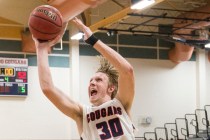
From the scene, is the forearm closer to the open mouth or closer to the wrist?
the wrist

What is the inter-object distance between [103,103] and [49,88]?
53 cm

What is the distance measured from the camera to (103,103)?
3.20 meters

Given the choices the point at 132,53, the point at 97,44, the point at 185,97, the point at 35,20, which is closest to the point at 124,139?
the point at 97,44

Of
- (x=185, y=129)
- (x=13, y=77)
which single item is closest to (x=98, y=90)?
(x=13, y=77)

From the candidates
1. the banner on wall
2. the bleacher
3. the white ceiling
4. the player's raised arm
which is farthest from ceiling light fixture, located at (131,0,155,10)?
the bleacher

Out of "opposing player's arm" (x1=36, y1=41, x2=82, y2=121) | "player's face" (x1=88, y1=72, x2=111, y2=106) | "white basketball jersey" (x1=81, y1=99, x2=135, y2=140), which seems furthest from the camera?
"player's face" (x1=88, y1=72, x2=111, y2=106)

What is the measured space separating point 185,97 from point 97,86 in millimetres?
11381

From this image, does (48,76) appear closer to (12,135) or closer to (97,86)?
(97,86)

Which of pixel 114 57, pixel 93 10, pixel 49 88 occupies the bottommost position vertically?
pixel 49 88

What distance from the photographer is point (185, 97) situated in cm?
1422

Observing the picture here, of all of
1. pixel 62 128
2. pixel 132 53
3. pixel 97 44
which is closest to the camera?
pixel 97 44

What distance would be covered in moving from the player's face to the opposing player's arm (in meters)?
0.13

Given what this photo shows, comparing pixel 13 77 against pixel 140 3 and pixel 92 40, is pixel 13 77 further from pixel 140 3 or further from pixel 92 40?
pixel 92 40

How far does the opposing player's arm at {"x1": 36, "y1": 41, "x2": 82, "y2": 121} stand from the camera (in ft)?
9.00
